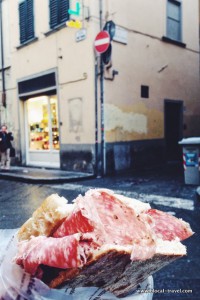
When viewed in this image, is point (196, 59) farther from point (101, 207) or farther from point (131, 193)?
point (101, 207)

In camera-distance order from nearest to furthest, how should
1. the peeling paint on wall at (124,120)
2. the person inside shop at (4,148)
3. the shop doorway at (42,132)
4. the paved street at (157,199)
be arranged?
the paved street at (157,199)
the peeling paint on wall at (124,120)
the person inside shop at (4,148)
the shop doorway at (42,132)

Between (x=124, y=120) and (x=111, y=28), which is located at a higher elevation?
(x=111, y=28)

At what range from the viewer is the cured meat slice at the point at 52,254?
104cm

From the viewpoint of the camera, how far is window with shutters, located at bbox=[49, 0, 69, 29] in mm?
10734

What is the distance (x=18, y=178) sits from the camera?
1002cm

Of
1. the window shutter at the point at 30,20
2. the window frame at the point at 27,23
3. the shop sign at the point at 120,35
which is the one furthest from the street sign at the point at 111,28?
the window shutter at the point at 30,20

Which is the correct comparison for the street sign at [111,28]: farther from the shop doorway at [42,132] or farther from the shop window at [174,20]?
the shop window at [174,20]

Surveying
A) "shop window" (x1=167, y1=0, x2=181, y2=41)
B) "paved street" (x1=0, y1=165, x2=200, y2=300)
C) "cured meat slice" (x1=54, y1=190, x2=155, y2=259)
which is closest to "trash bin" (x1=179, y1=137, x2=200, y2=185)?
"paved street" (x1=0, y1=165, x2=200, y2=300)

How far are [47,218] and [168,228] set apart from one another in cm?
50

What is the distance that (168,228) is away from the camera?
A: 1336 mm

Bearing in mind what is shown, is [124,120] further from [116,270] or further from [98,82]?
[116,270]

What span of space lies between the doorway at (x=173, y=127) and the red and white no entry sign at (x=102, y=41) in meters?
4.37

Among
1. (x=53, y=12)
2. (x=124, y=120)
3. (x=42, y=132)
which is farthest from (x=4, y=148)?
(x=53, y=12)

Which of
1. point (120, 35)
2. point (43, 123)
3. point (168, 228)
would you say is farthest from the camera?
point (43, 123)
